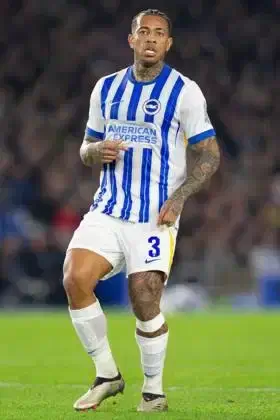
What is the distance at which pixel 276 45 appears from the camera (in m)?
21.9

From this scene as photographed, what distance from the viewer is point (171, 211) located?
679cm

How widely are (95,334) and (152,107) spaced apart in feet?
3.97

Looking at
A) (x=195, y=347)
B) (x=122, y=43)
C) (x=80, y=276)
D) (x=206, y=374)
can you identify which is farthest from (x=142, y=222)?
(x=122, y=43)

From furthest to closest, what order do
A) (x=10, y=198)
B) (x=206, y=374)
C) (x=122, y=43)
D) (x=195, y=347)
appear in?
(x=122, y=43), (x=10, y=198), (x=195, y=347), (x=206, y=374)

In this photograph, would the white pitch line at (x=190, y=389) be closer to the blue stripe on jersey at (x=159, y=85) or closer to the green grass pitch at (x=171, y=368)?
the green grass pitch at (x=171, y=368)

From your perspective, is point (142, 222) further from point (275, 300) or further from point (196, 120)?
point (275, 300)

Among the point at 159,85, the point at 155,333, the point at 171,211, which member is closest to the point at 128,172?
the point at 171,211

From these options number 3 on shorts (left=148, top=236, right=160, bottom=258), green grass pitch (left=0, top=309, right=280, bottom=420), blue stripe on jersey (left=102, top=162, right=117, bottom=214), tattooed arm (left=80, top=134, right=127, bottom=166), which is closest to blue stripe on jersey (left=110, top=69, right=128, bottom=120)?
tattooed arm (left=80, top=134, right=127, bottom=166)

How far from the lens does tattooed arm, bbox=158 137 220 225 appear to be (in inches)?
267

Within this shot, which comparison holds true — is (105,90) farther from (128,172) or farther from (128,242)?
(128,242)

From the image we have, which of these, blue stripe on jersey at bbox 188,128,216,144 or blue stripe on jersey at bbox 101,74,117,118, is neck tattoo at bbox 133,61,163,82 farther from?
blue stripe on jersey at bbox 188,128,216,144

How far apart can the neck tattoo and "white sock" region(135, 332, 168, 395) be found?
136 cm

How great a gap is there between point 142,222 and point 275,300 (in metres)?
11.6

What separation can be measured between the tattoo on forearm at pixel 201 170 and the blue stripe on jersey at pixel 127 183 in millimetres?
245
